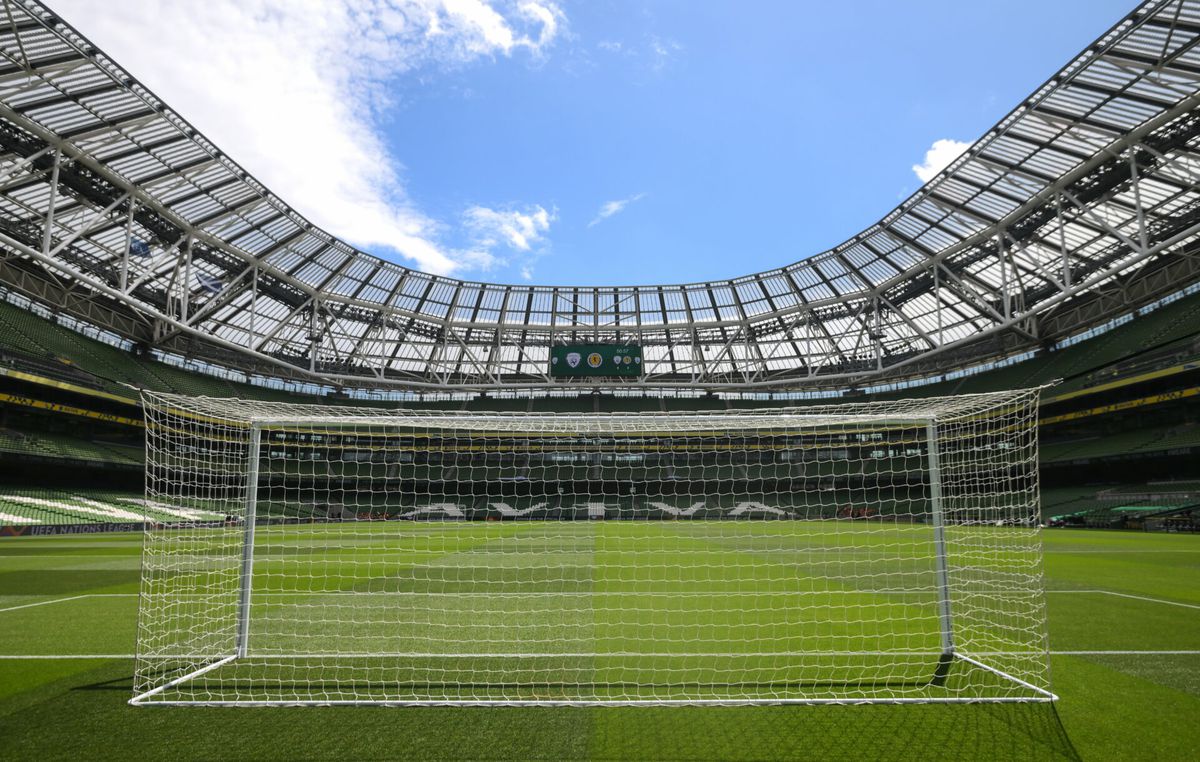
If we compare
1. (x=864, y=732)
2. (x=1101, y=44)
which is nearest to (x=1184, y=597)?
(x=864, y=732)

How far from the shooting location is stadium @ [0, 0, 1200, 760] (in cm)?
434

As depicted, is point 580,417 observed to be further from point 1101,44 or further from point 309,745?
point 1101,44

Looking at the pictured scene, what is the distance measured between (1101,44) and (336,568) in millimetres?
25623

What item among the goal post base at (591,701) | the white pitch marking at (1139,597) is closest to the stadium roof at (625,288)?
the white pitch marking at (1139,597)

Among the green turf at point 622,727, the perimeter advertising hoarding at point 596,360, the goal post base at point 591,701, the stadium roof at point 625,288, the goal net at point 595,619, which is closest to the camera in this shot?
the green turf at point 622,727

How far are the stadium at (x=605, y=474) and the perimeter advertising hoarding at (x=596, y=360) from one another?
262 millimetres

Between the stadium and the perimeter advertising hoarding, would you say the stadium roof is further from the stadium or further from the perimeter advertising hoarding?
the perimeter advertising hoarding

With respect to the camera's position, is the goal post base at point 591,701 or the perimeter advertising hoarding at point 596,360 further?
the perimeter advertising hoarding at point 596,360

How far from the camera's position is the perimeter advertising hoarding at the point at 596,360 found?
125 feet

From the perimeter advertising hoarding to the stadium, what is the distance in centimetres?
26

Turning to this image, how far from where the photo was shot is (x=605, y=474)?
3841 centimetres

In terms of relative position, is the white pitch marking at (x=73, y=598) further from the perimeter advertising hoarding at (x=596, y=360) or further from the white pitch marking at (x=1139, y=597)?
the perimeter advertising hoarding at (x=596, y=360)

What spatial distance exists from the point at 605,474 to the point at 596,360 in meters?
7.29

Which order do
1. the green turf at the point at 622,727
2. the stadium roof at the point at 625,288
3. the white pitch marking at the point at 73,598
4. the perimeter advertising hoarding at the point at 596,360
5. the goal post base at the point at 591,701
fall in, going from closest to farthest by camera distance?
the green turf at the point at 622,727
the goal post base at the point at 591,701
the white pitch marking at the point at 73,598
the stadium roof at the point at 625,288
the perimeter advertising hoarding at the point at 596,360
